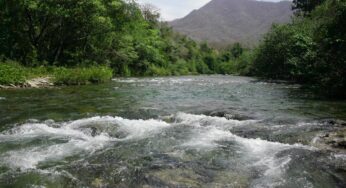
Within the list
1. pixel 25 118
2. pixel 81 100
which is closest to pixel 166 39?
pixel 81 100

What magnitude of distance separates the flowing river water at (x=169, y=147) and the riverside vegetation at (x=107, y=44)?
5.69 m

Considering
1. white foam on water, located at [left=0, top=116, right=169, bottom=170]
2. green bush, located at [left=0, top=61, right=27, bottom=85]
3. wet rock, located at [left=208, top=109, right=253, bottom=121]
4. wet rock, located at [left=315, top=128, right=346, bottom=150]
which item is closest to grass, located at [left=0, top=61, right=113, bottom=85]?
green bush, located at [left=0, top=61, right=27, bottom=85]

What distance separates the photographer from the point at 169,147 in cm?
851

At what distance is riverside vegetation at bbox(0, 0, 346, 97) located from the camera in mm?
18552

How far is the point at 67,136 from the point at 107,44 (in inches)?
1271

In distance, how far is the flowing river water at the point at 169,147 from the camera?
656 centimetres

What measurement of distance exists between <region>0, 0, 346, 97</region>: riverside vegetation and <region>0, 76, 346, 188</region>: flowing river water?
5690 mm

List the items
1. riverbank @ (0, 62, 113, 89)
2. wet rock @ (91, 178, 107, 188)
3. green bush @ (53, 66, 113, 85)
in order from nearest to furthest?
wet rock @ (91, 178, 107, 188) → riverbank @ (0, 62, 113, 89) → green bush @ (53, 66, 113, 85)

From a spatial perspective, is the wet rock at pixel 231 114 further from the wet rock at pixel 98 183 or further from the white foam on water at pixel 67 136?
the wet rock at pixel 98 183

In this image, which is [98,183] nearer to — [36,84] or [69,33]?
[36,84]

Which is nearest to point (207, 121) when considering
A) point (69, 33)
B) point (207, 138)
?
point (207, 138)

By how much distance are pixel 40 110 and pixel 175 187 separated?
915 centimetres

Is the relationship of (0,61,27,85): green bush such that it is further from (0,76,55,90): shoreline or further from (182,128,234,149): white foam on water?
(182,128,234,149): white foam on water

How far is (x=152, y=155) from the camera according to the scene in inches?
311
